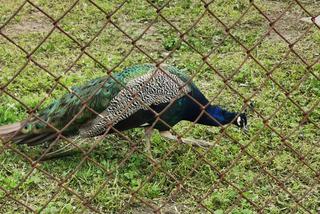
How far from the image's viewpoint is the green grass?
3297mm

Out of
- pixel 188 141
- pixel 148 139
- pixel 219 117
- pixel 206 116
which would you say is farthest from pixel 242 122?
pixel 148 139

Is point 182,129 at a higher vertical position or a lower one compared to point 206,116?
lower

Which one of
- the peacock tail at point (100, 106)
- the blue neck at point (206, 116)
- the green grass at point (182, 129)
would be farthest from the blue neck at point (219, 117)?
the peacock tail at point (100, 106)

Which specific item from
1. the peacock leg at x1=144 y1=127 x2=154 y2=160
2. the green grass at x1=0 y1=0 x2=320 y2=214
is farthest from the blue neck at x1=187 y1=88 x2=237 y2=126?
the peacock leg at x1=144 y1=127 x2=154 y2=160

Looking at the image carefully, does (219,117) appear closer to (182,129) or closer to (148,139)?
(182,129)

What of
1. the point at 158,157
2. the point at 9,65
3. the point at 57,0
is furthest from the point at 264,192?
the point at 57,0

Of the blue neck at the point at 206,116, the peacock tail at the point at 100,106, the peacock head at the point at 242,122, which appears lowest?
the peacock tail at the point at 100,106

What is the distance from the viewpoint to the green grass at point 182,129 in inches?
130

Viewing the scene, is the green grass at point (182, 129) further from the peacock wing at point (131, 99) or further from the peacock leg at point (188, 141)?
the peacock wing at point (131, 99)

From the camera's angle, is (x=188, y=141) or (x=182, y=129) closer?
(x=188, y=141)

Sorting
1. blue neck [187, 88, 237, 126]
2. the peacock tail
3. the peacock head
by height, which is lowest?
the peacock tail

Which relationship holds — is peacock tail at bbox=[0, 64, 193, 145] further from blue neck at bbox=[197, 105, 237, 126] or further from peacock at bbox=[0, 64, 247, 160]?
blue neck at bbox=[197, 105, 237, 126]

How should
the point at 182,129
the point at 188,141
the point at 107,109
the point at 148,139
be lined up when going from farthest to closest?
the point at 182,129
the point at 188,141
the point at 148,139
the point at 107,109

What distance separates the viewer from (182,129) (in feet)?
13.3
